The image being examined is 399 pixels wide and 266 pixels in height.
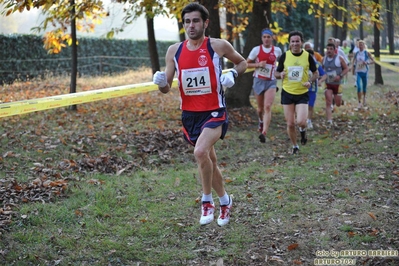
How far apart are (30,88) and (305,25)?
30100mm

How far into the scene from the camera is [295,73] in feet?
32.3

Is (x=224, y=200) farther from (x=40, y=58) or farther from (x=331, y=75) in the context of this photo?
(x=40, y=58)

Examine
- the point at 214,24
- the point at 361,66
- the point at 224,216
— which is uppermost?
the point at 214,24

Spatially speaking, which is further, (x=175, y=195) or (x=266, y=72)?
(x=266, y=72)

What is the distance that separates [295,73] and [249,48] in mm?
5427

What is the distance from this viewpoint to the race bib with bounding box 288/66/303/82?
386 inches

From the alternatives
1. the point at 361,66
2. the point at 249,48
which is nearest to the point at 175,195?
the point at 249,48

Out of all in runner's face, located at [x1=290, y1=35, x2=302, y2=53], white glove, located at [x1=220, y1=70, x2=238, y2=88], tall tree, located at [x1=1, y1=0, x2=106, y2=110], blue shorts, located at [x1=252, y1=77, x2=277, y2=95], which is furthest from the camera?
blue shorts, located at [x1=252, y1=77, x2=277, y2=95]

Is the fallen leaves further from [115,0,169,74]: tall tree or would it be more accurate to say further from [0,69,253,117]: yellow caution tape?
[115,0,169,74]: tall tree

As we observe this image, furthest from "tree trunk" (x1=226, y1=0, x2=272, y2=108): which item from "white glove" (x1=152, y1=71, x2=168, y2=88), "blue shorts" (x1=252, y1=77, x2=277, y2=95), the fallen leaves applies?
"white glove" (x1=152, y1=71, x2=168, y2=88)

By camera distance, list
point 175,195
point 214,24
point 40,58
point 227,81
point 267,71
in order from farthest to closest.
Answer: point 40,58, point 214,24, point 267,71, point 175,195, point 227,81

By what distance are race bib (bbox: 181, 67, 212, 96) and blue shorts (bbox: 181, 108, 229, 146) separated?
0.24 m

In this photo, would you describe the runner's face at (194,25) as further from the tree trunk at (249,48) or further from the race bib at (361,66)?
the race bib at (361,66)

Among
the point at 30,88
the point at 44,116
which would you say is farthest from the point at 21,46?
the point at 44,116
